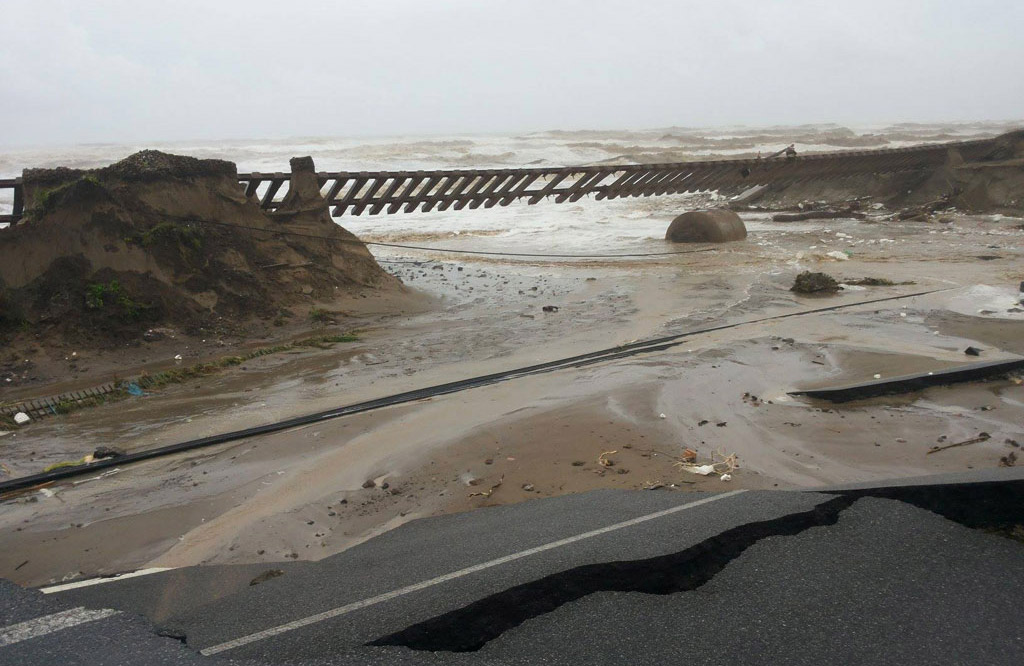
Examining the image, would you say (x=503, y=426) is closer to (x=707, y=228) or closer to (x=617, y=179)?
(x=707, y=228)

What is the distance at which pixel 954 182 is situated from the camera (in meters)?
20.6

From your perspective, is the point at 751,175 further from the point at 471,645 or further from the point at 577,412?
the point at 471,645

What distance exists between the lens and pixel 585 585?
A: 295cm

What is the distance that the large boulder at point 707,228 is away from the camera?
54.6ft

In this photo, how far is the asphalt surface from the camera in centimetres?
259

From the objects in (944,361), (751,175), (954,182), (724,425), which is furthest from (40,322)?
(954,182)

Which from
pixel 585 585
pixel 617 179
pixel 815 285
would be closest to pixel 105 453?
pixel 585 585

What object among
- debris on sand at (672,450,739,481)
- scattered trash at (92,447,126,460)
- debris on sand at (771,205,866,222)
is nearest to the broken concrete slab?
debris on sand at (672,450,739,481)

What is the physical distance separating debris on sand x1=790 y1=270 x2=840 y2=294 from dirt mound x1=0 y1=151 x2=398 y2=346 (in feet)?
21.5

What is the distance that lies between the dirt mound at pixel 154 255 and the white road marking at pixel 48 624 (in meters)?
6.31

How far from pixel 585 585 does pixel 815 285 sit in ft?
29.7

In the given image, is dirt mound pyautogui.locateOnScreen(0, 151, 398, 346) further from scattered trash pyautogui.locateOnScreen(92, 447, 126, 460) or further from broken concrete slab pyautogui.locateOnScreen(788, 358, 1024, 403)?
broken concrete slab pyautogui.locateOnScreen(788, 358, 1024, 403)

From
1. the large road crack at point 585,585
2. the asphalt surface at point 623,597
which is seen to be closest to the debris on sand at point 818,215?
the asphalt surface at point 623,597

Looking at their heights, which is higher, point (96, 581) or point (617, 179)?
point (617, 179)
